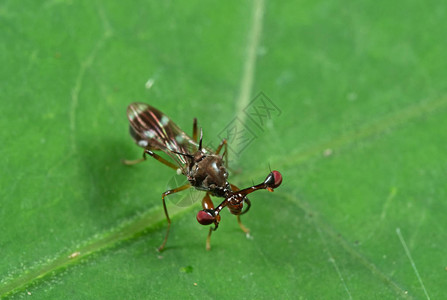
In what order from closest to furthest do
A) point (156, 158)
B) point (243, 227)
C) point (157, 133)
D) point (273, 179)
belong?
point (273, 179) < point (243, 227) < point (156, 158) < point (157, 133)

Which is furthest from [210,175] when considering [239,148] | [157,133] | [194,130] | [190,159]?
[157,133]

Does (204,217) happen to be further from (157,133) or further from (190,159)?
(157,133)

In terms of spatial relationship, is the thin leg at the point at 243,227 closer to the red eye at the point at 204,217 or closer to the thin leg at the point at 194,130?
the red eye at the point at 204,217

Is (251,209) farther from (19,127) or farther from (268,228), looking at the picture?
(19,127)

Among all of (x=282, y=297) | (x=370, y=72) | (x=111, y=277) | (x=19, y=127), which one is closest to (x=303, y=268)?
(x=282, y=297)

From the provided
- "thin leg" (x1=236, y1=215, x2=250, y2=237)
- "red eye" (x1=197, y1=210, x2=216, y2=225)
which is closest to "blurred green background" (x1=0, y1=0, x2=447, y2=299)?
"thin leg" (x1=236, y1=215, x2=250, y2=237)

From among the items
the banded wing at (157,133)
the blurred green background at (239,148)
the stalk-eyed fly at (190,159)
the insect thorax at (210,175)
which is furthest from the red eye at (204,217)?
the banded wing at (157,133)

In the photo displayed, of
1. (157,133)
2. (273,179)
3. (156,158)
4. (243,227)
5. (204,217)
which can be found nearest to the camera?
(204,217)

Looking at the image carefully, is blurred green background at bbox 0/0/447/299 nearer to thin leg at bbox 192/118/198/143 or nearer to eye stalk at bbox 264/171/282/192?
thin leg at bbox 192/118/198/143
